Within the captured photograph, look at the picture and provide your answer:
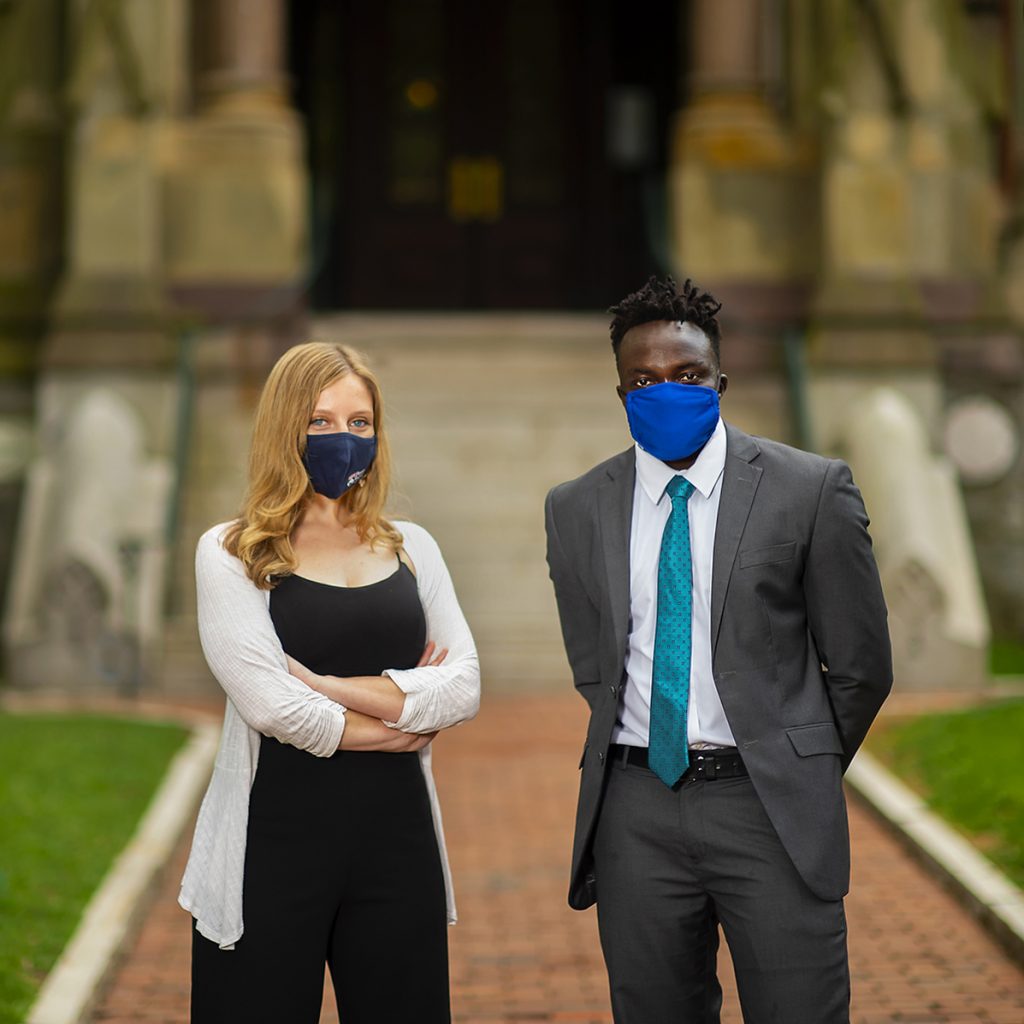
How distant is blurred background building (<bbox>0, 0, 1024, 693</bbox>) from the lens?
517 inches

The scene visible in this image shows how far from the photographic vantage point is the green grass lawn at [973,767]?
24.6 feet

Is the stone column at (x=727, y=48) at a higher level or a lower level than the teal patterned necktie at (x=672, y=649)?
higher

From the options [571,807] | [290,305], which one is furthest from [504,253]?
[571,807]

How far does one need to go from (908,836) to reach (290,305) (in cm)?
873

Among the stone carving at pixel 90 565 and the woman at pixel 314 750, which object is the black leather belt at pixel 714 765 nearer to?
the woman at pixel 314 750

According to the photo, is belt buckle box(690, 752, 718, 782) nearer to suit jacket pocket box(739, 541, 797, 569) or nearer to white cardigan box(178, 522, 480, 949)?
suit jacket pocket box(739, 541, 797, 569)

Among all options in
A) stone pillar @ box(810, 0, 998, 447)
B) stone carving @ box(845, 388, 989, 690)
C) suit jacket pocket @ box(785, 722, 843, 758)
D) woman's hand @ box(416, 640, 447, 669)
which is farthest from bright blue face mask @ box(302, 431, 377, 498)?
stone pillar @ box(810, 0, 998, 447)

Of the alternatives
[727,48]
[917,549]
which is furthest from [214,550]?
[727,48]

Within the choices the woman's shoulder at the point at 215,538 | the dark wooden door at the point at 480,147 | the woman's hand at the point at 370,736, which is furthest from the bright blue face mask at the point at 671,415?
the dark wooden door at the point at 480,147

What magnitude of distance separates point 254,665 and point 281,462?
455mm

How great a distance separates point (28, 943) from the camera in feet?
19.8

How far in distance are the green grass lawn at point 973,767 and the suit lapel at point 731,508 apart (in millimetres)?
3732

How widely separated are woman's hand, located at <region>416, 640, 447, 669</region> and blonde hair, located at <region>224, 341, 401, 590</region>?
38cm

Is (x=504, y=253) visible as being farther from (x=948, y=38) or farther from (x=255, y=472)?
(x=255, y=472)
